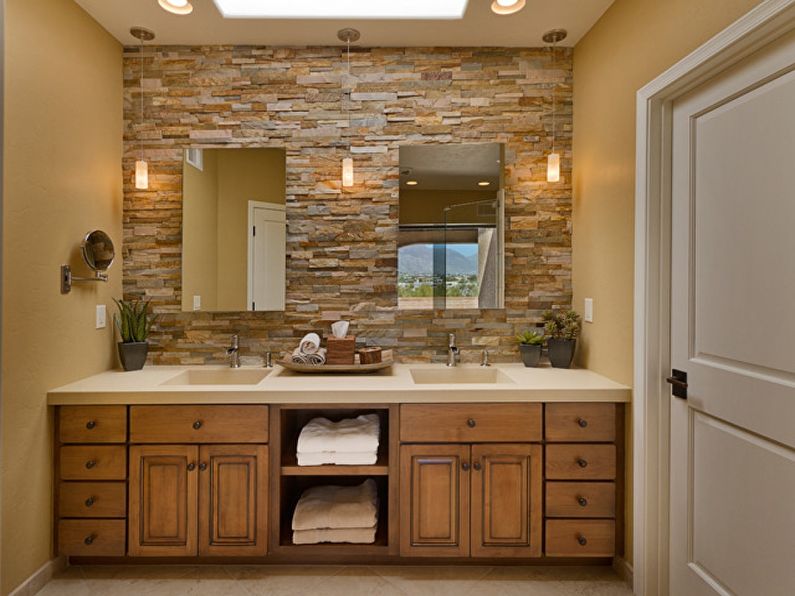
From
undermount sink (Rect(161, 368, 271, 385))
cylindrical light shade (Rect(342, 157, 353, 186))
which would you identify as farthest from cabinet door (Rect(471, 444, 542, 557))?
cylindrical light shade (Rect(342, 157, 353, 186))

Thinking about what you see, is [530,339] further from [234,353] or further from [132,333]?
[132,333]

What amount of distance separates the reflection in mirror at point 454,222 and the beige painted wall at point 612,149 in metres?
0.44

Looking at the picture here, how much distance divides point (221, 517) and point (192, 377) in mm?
785

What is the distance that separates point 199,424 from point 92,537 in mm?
674

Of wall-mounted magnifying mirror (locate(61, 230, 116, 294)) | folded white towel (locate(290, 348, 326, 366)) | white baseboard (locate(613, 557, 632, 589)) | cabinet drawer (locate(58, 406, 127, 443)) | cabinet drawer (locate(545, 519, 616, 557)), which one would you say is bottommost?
white baseboard (locate(613, 557, 632, 589))

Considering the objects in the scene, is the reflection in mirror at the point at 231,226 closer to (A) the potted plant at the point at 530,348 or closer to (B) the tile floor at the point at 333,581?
(B) the tile floor at the point at 333,581

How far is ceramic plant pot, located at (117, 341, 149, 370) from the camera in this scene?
8.76 feet

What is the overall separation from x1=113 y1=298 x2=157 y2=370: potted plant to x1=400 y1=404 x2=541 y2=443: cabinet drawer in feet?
4.68

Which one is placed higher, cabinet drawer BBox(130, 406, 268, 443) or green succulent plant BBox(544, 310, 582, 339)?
green succulent plant BBox(544, 310, 582, 339)

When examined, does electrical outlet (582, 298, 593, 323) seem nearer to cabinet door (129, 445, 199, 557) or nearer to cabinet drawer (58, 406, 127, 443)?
cabinet door (129, 445, 199, 557)

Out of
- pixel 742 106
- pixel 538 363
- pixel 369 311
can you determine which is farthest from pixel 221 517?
pixel 742 106

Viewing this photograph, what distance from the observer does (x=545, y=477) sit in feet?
7.52

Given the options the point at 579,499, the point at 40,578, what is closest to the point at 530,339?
the point at 579,499

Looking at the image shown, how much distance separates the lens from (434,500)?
228 centimetres
